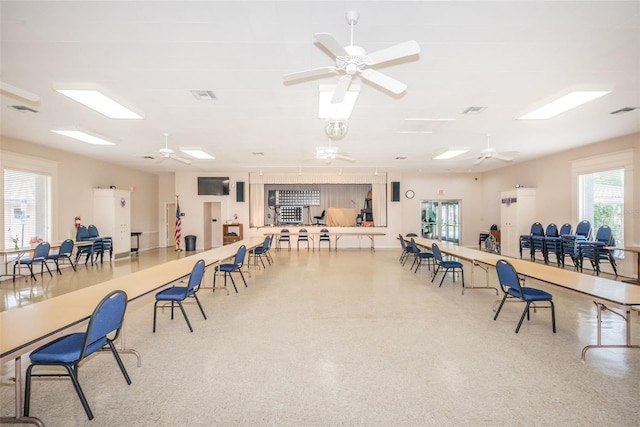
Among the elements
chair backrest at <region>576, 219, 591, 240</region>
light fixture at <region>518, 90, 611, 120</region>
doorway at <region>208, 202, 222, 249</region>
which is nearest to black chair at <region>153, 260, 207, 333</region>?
light fixture at <region>518, 90, 611, 120</region>

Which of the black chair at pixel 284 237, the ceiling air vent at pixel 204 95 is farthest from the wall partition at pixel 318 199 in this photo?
the ceiling air vent at pixel 204 95

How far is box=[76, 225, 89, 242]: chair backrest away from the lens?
870cm

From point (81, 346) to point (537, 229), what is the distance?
10849 mm

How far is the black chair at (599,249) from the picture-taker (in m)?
6.80

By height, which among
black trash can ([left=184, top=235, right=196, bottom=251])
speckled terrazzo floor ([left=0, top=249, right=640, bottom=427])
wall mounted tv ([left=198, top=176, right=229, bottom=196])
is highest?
wall mounted tv ([left=198, top=176, right=229, bottom=196])

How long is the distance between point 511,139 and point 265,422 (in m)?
7.58

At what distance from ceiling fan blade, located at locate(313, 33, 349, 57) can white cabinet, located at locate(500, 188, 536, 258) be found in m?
9.59

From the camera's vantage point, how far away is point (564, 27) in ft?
9.20

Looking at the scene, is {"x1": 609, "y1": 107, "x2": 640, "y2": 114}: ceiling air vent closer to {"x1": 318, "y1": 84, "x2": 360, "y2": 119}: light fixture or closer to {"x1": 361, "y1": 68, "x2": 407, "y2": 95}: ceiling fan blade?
{"x1": 318, "y1": 84, "x2": 360, "y2": 119}: light fixture

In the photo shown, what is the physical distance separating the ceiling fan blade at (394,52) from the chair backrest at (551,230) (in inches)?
341

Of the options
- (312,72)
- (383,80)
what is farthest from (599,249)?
(312,72)

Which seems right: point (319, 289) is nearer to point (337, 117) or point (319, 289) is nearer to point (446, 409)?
point (337, 117)

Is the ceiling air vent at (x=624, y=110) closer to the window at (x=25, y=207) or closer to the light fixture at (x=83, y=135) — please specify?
the light fixture at (x=83, y=135)

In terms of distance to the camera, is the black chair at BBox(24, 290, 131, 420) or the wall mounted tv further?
the wall mounted tv
